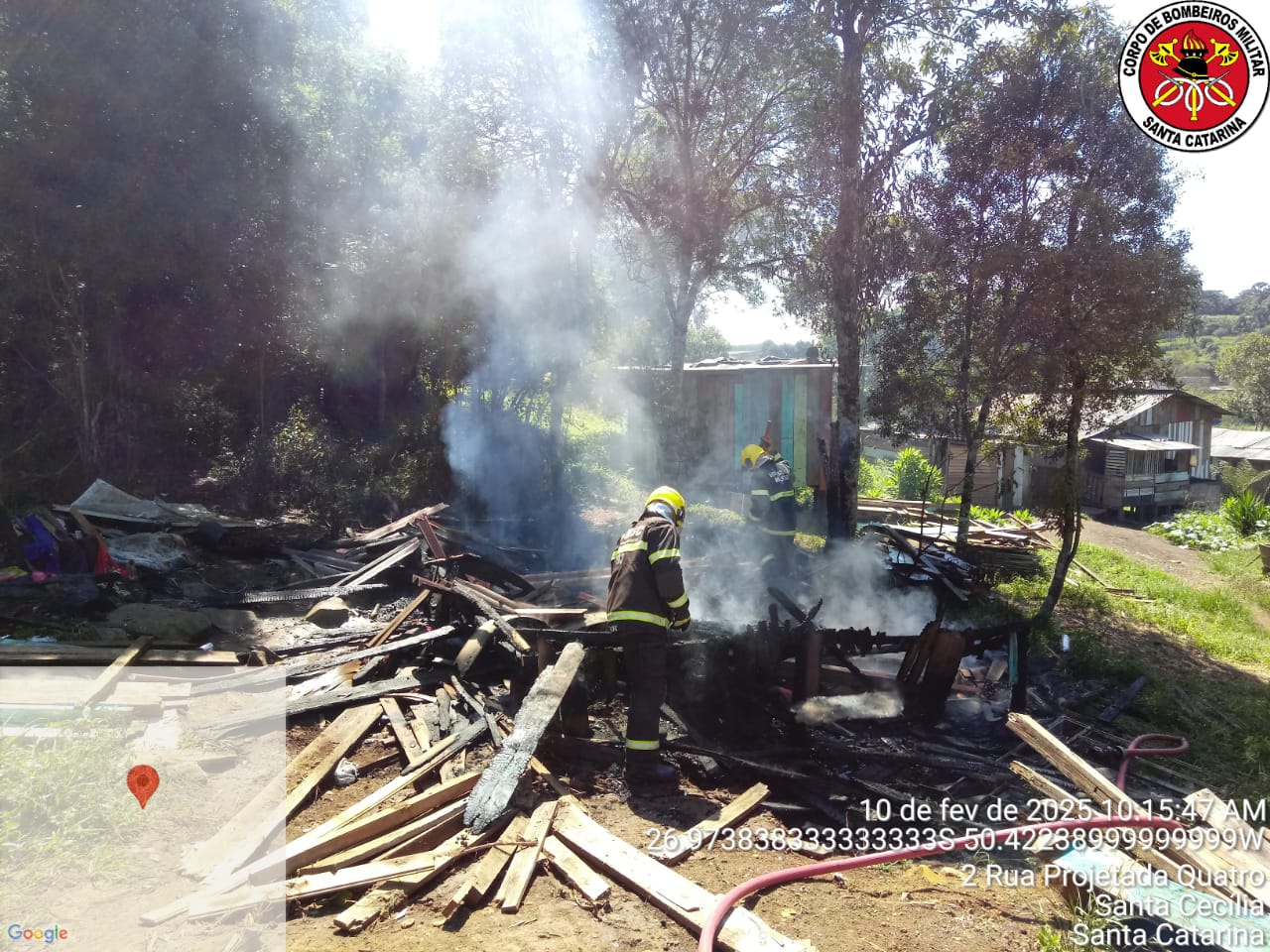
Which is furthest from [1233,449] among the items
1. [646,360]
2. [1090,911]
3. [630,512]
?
[1090,911]

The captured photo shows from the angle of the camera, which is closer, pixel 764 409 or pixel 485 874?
pixel 485 874

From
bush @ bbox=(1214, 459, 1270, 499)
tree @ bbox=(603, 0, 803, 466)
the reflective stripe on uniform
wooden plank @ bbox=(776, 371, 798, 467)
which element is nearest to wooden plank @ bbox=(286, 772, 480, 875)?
the reflective stripe on uniform

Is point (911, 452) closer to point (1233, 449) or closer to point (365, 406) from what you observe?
point (365, 406)

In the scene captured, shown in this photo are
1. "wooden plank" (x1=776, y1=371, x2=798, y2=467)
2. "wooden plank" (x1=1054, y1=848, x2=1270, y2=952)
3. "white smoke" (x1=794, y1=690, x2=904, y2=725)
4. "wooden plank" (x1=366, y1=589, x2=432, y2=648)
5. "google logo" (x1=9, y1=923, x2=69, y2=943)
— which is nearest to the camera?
"wooden plank" (x1=1054, y1=848, x2=1270, y2=952)

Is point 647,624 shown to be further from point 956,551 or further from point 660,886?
point 956,551

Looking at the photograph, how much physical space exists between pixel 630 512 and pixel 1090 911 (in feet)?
36.9

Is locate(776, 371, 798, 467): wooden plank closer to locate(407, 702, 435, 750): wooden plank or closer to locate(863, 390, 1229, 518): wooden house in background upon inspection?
locate(863, 390, 1229, 518): wooden house in background

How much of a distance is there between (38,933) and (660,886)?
8.67 ft

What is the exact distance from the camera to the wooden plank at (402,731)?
487cm

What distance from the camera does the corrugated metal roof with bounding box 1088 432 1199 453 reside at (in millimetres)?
23047

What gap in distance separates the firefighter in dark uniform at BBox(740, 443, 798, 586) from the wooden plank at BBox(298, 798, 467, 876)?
17.8ft

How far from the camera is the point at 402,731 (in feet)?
17.0

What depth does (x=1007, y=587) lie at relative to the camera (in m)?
10.5

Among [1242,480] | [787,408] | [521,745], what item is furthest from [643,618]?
[1242,480]
